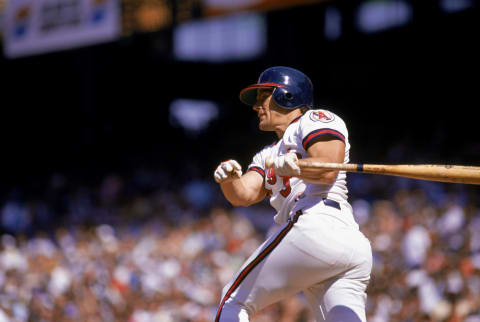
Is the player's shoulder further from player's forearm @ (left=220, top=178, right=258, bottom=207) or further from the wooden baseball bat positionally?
player's forearm @ (left=220, top=178, right=258, bottom=207)

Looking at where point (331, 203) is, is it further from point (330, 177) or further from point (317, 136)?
→ point (317, 136)

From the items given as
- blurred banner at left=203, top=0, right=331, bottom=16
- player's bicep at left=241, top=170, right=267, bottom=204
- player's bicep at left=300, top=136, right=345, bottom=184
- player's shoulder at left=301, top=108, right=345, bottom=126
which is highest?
player's shoulder at left=301, top=108, right=345, bottom=126

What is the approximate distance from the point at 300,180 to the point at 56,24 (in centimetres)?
869

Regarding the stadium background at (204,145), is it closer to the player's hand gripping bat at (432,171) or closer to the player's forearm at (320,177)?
the player's hand gripping bat at (432,171)

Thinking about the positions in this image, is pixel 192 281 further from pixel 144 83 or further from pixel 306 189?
pixel 144 83

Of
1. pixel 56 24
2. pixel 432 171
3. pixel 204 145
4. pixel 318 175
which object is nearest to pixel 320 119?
pixel 318 175

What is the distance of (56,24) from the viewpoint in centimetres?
1055

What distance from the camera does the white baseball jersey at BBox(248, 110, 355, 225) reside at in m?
2.62

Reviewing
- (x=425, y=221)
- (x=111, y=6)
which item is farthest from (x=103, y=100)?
(x=425, y=221)

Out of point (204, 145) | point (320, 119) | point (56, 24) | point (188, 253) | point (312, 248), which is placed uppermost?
point (320, 119)


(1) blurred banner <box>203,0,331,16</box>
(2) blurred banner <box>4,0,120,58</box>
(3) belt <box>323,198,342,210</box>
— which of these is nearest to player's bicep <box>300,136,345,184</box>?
(3) belt <box>323,198,342,210</box>

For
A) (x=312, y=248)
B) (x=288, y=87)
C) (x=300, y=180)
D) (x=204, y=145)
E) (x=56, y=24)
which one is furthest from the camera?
(x=204, y=145)

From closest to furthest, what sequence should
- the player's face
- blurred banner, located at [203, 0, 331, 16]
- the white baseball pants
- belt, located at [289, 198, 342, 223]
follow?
the white baseball pants → belt, located at [289, 198, 342, 223] → the player's face → blurred banner, located at [203, 0, 331, 16]

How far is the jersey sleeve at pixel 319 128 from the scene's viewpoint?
103 inches
